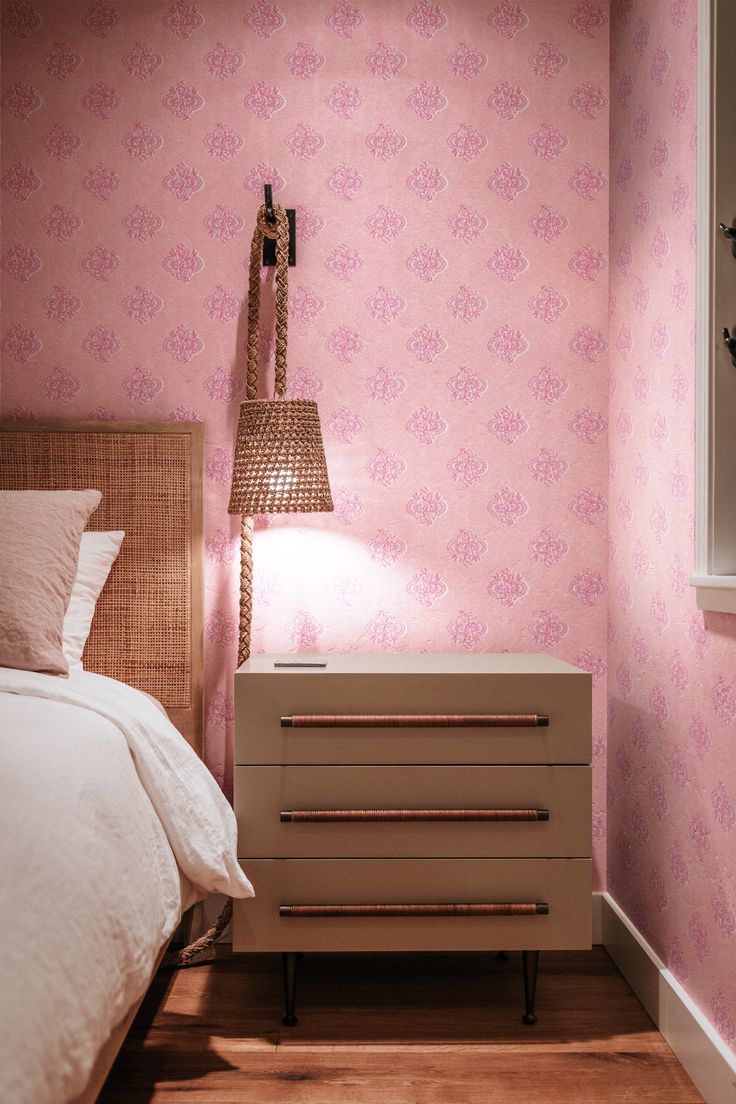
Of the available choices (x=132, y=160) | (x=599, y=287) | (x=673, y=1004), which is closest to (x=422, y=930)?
(x=673, y=1004)

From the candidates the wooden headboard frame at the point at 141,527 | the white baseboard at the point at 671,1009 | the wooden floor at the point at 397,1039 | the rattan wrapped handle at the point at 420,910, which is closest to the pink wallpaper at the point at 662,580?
the white baseboard at the point at 671,1009

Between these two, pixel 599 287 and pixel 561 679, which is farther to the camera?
pixel 599 287

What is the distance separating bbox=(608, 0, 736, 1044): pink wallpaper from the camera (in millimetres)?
1498

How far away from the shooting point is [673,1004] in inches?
63.1

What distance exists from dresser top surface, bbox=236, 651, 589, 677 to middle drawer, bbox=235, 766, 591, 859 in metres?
0.19

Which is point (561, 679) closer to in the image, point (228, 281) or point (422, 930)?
point (422, 930)

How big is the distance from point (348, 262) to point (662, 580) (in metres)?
1.12

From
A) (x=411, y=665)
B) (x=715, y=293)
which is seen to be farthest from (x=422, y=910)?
(x=715, y=293)

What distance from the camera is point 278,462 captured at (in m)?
1.84

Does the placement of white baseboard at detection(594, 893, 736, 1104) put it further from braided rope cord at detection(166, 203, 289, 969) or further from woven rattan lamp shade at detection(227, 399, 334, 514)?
woven rattan lamp shade at detection(227, 399, 334, 514)

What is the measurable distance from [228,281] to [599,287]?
96 centimetres

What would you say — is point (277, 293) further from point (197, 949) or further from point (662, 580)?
point (197, 949)

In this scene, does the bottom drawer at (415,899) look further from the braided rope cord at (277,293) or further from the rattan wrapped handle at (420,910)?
the braided rope cord at (277,293)

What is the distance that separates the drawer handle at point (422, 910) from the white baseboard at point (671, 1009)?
293 millimetres
